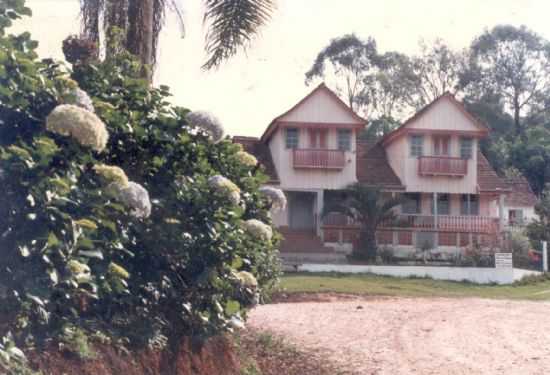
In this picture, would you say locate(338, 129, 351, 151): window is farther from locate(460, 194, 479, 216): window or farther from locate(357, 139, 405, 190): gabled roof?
locate(460, 194, 479, 216): window

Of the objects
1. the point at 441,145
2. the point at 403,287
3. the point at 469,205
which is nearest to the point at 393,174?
the point at 441,145

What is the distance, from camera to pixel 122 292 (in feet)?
20.9

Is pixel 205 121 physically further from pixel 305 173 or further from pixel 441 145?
pixel 441 145

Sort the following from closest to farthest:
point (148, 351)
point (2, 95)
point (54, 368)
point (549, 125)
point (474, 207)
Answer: point (2, 95) → point (54, 368) → point (148, 351) → point (474, 207) → point (549, 125)

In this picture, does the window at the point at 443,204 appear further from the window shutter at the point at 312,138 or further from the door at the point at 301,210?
the window shutter at the point at 312,138

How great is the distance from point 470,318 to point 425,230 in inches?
733

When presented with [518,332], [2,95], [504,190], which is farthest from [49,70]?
[504,190]

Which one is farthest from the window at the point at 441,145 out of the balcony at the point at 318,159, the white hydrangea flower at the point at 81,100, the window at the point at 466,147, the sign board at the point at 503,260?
the white hydrangea flower at the point at 81,100

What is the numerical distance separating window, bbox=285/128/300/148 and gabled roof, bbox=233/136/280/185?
1280mm

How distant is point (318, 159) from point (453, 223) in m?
6.20

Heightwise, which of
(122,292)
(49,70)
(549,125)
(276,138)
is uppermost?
(549,125)

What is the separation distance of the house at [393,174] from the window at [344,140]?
0.13 feet

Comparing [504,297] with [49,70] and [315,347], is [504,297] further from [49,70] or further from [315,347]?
[49,70]

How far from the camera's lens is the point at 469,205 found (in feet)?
117
